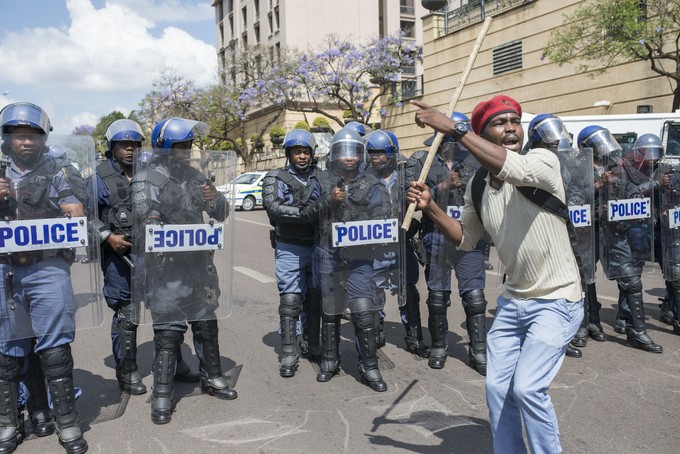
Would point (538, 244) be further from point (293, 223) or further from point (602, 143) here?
point (602, 143)

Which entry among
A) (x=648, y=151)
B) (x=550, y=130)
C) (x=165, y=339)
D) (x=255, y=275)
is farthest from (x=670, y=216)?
(x=255, y=275)

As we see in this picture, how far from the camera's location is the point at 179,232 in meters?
4.23

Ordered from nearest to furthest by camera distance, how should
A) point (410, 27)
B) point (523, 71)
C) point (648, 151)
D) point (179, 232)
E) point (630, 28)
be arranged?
point (179, 232)
point (648, 151)
point (630, 28)
point (523, 71)
point (410, 27)

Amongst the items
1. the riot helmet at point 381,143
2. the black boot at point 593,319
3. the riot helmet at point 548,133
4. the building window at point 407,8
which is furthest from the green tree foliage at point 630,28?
the building window at point 407,8

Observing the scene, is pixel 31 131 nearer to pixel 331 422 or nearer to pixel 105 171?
pixel 105 171

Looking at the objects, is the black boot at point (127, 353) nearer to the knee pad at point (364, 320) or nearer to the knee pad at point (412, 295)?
the knee pad at point (364, 320)

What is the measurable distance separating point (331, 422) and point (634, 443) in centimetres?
179

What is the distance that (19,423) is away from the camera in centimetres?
391

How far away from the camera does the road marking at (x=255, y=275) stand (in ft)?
32.1

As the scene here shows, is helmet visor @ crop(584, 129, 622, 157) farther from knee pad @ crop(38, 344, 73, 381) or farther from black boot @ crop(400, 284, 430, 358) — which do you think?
knee pad @ crop(38, 344, 73, 381)

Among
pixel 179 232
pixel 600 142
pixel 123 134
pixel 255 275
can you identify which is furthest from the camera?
pixel 255 275

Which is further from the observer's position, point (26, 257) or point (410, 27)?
point (410, 27)

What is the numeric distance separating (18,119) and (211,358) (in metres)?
2.03

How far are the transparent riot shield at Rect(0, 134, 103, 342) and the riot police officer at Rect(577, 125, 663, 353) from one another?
4382 millimetres
